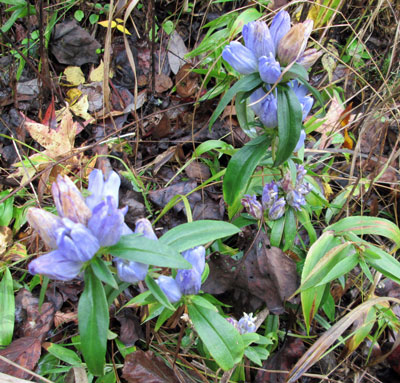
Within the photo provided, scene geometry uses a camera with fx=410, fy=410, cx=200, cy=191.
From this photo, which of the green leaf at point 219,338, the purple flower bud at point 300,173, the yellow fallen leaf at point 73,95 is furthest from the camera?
the yellow fallen leaf at point 73,95

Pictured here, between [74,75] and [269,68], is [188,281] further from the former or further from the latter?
[74,75]

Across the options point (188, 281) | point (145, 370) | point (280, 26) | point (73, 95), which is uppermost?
point (280, 26)

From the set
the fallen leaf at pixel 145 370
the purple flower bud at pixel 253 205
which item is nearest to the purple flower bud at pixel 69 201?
the fallen leaf at pixel 145 370

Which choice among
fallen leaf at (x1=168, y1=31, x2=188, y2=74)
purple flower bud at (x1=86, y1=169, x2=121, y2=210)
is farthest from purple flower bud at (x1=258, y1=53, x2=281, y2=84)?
fallen leaf at (x1=168, y1=31, x2=188, y2=74)

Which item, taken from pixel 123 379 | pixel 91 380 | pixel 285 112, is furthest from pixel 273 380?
pixel 285 112

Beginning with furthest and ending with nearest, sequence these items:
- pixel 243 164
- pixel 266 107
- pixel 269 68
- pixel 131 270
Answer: pixel 243 164 → pixel 266 107 → pixel 269 68 → pixel 131 270

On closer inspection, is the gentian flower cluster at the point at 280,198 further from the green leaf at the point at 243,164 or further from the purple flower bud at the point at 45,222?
the purple flower bud at the point at 45,222

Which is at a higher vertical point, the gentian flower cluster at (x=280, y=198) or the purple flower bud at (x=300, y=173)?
the purple flower bud at (x=300, y=173)

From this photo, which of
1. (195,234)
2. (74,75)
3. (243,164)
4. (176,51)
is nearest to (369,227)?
(243,164)
